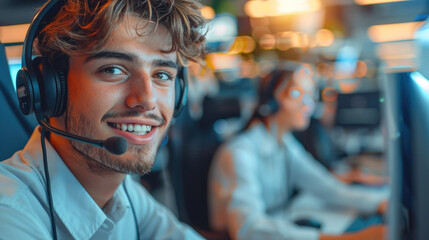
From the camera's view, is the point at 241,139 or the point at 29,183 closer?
the point at 29,183

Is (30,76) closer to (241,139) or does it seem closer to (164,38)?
(164,38)

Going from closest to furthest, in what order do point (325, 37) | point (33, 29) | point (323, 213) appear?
point (33, 29)
point (323, 213)
point (325, 37)

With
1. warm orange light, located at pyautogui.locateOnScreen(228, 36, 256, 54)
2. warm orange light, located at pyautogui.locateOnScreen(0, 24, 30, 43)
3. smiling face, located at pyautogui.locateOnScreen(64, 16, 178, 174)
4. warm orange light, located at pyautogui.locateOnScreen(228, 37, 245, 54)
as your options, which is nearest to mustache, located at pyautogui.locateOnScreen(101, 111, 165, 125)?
smiling face, located at pyautogui.locateOnScreen(64, 16, 178, 174)

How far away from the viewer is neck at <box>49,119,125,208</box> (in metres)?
0.64

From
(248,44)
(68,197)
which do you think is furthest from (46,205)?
(248,44)

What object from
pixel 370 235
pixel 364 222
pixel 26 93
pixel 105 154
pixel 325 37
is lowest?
pixel 364 222

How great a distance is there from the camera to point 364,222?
1.46m

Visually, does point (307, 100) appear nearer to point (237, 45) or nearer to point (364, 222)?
point (364, 222)

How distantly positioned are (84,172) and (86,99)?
140mm

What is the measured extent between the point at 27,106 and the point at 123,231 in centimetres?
33

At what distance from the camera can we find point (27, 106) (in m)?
0.57

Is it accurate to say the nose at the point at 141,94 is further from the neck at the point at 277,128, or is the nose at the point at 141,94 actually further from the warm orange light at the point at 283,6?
the warm orange light at the point at 283,6

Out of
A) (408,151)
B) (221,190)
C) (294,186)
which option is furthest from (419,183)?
(294,186)

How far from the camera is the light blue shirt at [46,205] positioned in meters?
0.52
